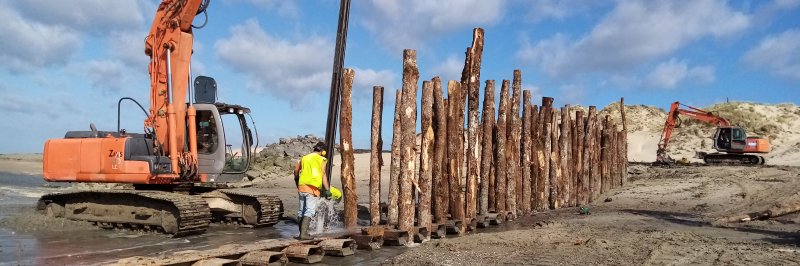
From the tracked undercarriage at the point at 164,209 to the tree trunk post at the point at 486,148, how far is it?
400cm

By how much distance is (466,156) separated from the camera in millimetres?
12812

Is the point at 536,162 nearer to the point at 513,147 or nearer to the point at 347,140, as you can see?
the point at 513,147

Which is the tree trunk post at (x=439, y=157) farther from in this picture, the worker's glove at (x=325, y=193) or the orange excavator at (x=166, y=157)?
the orange excavator at (x=166, y=157)

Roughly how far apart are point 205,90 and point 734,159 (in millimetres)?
28206

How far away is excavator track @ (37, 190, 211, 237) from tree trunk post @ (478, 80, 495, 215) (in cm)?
518

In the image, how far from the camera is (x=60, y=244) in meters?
10.4

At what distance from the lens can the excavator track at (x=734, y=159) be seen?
3266 centimetres

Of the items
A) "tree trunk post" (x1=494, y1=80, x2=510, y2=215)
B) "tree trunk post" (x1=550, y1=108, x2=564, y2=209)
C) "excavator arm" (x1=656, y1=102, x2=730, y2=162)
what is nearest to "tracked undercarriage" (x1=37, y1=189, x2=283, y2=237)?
"tree trunk post" (x1=494, y1=80, x2=510, y2=215)

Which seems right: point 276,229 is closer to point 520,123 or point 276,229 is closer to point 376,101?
point 376,101

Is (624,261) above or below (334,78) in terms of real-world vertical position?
below

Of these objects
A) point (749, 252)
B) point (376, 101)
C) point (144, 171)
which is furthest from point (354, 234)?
point (749, 252)

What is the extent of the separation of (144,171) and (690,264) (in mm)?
8853

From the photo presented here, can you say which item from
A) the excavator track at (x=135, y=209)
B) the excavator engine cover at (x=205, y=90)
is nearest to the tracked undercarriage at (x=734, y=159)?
the excavator engine cover at (x=205, y=90)

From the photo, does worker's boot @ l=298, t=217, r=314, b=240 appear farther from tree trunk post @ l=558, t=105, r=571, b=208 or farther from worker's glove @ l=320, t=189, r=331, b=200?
tree trunk post @ l=558, t=105, r=571, b=208
